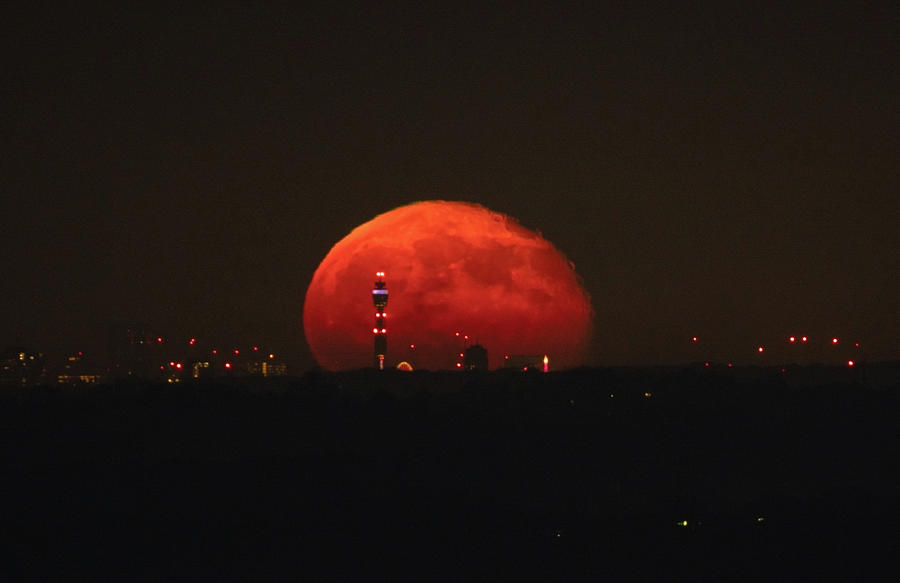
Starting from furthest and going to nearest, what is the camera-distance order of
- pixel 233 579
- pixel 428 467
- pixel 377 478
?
pixel 428 467 → pixel 377 478 → pixel 233 579

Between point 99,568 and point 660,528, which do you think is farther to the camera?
point 660,528

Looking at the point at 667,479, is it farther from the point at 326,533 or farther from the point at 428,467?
the point at 326,533

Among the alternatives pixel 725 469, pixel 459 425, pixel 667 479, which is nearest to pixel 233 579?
pixel 667 479

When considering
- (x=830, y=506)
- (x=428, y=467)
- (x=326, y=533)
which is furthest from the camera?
(x=428, y=467)

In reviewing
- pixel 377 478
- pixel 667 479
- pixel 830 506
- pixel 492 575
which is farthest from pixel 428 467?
pixel 492 575

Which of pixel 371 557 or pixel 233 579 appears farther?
pixel 371 557

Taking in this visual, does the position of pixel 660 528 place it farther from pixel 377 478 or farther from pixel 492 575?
pixel 377 478
